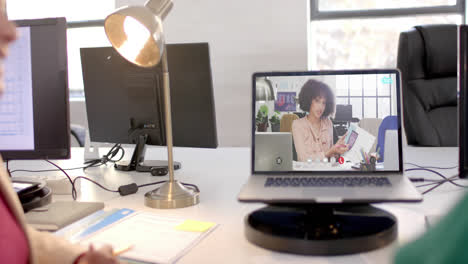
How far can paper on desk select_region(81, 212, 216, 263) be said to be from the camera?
0.85 m

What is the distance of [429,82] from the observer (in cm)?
228

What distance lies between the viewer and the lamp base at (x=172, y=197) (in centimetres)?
117

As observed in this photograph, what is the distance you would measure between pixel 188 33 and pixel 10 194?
299cm

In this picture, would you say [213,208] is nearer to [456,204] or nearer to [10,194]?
[10,194]

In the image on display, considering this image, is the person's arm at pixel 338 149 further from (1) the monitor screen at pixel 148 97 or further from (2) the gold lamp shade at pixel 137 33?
(1) the monitor screen at pixel 148 97

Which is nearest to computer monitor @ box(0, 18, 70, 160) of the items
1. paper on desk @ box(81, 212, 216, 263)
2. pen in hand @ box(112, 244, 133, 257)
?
paper on desk @ box(81, 212, 216, 263)

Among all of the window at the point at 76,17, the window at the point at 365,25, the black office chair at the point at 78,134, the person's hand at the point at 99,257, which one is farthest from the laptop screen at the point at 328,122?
the window at the point at 76,17

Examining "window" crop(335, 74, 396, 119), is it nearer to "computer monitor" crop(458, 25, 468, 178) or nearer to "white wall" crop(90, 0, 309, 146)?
"computer monitor" crop(458, 25, 468, 178)

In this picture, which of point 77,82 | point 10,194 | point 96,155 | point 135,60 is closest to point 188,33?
point 77,82

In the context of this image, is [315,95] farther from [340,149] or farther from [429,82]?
[429,82]

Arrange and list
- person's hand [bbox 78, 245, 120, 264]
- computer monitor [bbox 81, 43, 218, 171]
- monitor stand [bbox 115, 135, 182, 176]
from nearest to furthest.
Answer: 1. person's hand [bbox 78, 245, 120, 264]
2. computer monitor [bbox 81, 43, 218, 171]
3. monitor stand [bbox 115, 135, 182, 176]

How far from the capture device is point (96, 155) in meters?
1.95

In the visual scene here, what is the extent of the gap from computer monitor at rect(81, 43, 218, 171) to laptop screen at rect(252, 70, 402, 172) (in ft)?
1.61

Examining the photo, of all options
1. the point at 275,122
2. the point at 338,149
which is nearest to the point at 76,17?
the point at 275,122
